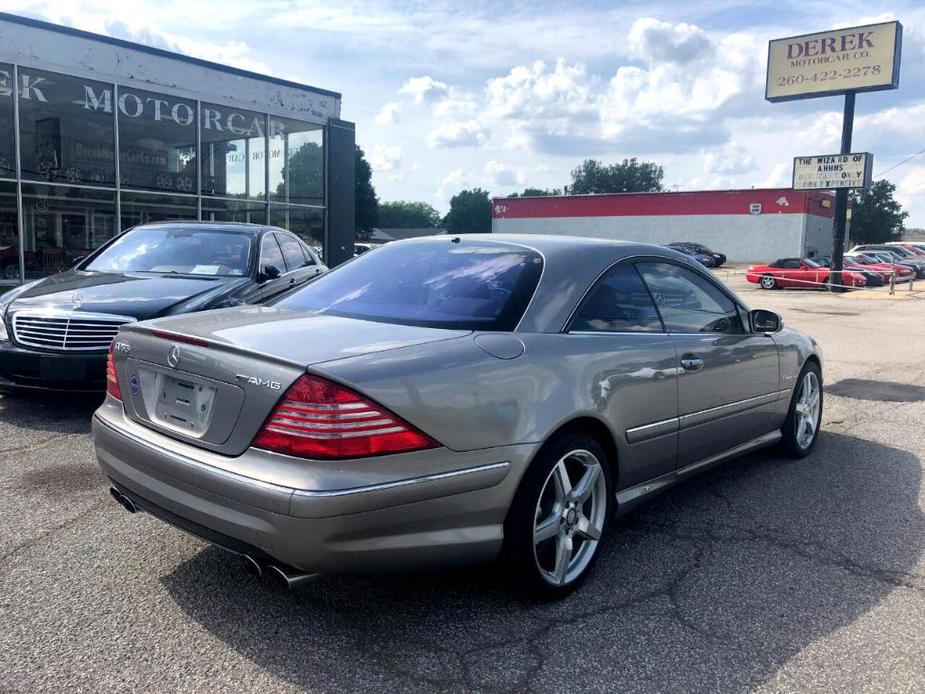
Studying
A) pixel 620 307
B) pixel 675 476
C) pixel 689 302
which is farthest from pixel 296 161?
pixel 675 476

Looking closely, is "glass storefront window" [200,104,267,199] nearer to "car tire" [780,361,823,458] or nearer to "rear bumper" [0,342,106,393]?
"rear bumper" [0,342,106,393]

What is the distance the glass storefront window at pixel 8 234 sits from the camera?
47.0 ft

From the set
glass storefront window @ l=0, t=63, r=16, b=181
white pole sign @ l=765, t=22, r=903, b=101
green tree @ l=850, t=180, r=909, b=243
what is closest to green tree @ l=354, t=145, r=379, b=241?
green tree @ l=850, t=180, r=909, b=243

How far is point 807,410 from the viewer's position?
5441mm

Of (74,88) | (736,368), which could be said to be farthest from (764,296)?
(736,368)

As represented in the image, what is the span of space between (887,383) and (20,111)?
47.9ft

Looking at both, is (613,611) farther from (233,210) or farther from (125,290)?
(233,210)

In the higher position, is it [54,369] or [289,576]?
[54,369]

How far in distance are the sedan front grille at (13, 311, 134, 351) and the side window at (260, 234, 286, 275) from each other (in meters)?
1.73

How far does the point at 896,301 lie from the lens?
23.1 metres

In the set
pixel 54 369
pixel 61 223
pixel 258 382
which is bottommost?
pixel 54 369

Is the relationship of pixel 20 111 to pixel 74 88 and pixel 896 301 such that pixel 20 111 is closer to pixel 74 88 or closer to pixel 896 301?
pixel 74 88

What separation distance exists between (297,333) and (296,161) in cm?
1723

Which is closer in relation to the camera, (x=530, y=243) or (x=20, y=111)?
(x=530, y=243)
